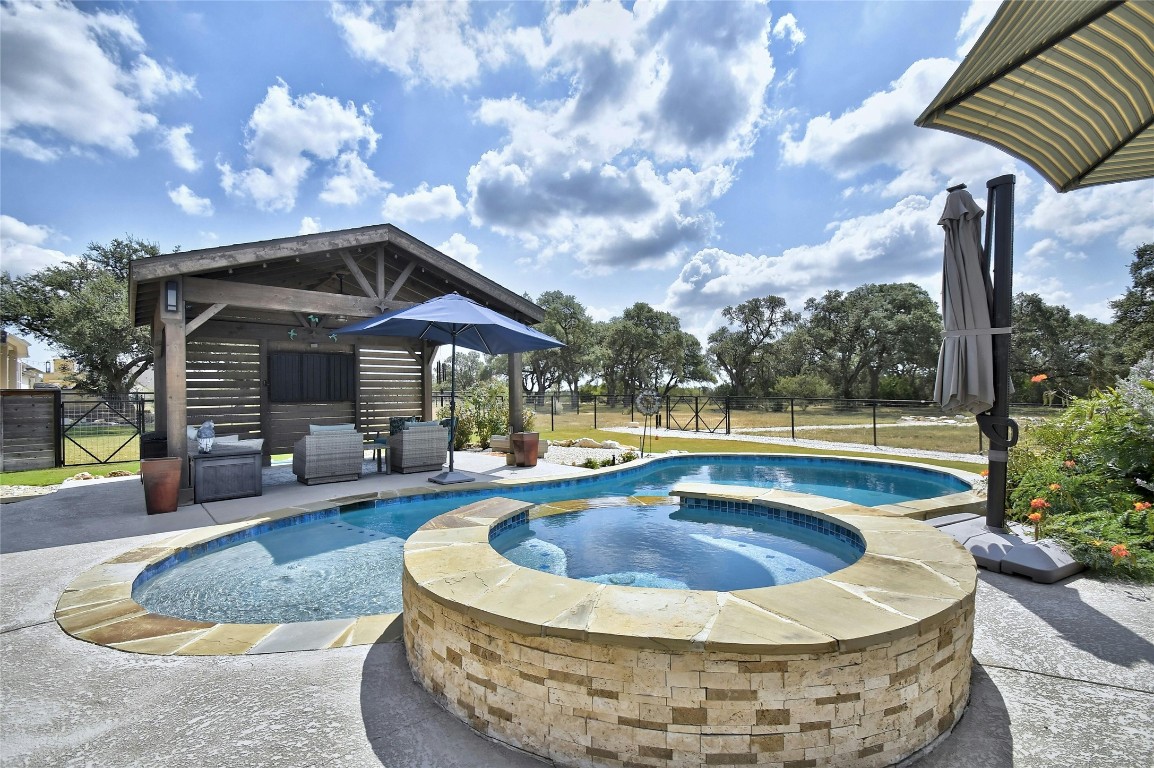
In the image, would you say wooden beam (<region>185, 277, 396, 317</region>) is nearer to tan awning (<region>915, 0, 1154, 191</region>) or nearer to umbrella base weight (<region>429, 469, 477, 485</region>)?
umbrella base weight (<region>429, 469, 477, 485</region>)

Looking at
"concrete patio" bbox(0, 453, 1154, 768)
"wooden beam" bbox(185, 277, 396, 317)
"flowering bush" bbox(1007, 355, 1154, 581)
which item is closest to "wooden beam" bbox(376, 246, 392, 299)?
"wooden beam" bbox(185, 277, 396, 317)

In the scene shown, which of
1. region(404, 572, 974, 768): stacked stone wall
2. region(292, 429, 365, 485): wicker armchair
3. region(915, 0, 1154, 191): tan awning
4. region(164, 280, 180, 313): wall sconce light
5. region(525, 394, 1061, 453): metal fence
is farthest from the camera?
region(525, 394, 1061, 453): metal fence

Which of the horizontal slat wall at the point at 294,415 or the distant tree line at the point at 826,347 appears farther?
the distant tree line at the point at 826,347

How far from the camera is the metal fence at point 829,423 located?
38.8 ft

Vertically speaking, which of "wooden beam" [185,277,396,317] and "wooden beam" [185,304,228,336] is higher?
→ "wooden beam" [185,277,396,317]

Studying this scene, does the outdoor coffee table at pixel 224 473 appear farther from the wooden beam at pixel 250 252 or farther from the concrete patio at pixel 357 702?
the concrete patio at pixel 357 702

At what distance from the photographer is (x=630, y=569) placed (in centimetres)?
385

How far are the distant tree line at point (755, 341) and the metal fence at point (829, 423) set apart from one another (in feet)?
5.80

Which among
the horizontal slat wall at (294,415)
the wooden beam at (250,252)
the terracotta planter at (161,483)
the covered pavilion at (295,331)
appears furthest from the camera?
the horizontal slat wall at (294,415)

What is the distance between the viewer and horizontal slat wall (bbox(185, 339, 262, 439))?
823 centimetres

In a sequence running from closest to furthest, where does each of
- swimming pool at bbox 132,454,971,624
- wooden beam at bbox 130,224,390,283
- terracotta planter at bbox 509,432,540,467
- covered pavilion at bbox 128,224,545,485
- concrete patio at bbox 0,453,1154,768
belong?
1. concrete patio at bbox 0,453,1154,768
2. swimming pool at bbox 132,454,971,624
3. wooden beam at bbox 130,224,390,283
4. covered pavilion at bbox 128,224,545,485
5. terracotta planter at bbox 509,432,540,467

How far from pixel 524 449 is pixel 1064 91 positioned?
6809 mm

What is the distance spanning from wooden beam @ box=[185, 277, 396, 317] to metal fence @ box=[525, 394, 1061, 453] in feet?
26.8

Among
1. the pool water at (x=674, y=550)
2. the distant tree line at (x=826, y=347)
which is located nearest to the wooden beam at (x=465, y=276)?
the pool water at (x=674, y=550)
